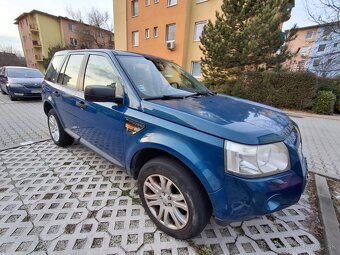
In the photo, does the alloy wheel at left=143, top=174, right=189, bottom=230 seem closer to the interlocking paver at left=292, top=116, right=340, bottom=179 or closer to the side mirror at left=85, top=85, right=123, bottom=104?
the side mirror at left=85, top=85, right=123, bottom=104

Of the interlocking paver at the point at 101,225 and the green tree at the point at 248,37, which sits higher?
the green tree at the point at 248,37

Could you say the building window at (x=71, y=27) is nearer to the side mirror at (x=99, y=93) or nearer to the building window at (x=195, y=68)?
the building window at (x=195, y=68)

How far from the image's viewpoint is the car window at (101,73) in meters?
2.16

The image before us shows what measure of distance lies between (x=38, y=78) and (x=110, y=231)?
33.3 feet

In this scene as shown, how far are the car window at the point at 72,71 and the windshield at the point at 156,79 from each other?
105 cm

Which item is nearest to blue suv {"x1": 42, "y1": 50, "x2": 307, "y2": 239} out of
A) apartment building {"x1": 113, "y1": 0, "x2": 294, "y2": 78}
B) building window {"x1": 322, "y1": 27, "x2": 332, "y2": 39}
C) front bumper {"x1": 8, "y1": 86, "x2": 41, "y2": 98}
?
front bumper {"x1": 8, "y1": 86, "x2": 41, "y2": 98}

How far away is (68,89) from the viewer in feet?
9.92

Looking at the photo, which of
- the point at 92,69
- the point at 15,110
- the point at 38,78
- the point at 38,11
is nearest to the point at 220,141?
the point at 92,69

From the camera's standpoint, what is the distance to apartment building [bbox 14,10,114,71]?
3400 cm

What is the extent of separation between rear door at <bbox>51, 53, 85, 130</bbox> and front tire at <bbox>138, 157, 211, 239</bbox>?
1.74m

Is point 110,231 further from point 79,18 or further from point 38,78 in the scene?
point 79,18

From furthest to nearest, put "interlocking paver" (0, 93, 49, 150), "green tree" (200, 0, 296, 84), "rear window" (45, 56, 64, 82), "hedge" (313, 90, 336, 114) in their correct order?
"green tree" (200, 0, 296, 84) < "hedge" (313, 90, 336, 114) < "interlocking paver" (0, 93, 49, 150) < "rear window" (45, 56, 64, 82)

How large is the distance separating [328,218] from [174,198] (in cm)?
197

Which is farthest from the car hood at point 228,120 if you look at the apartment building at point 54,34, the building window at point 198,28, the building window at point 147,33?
the apartment building at point 54,34
